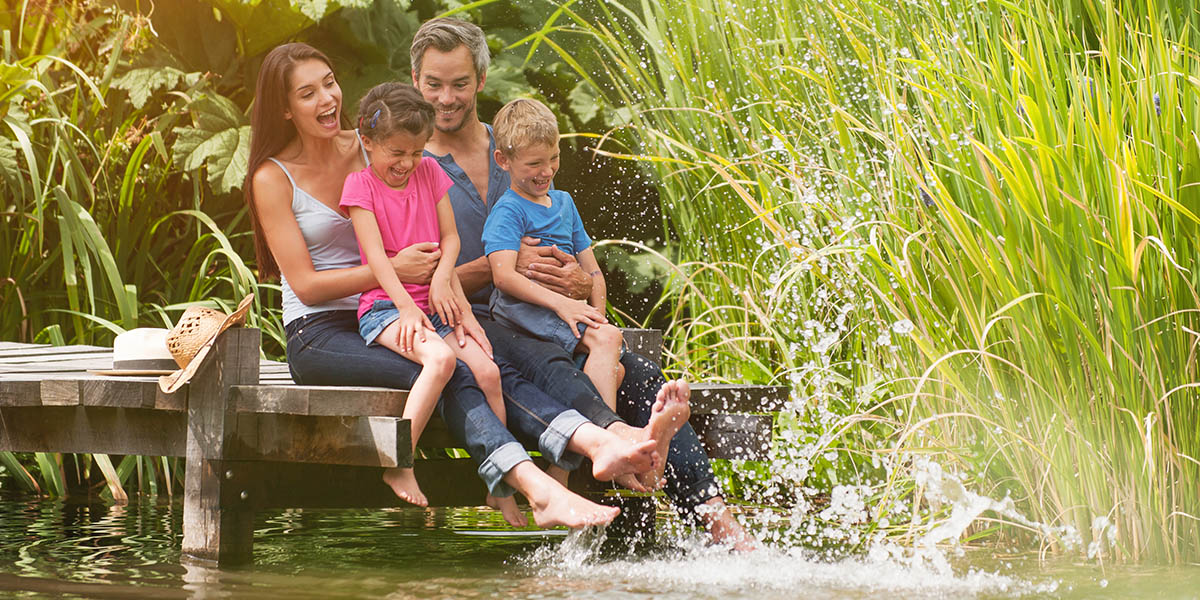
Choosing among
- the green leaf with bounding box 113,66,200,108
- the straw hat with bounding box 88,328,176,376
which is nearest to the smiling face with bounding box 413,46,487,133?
the straw hat with bounding box 88,328,176,376

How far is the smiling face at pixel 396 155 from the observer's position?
3.46 metres

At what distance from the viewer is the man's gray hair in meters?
3.90

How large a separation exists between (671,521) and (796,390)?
0.62 metres

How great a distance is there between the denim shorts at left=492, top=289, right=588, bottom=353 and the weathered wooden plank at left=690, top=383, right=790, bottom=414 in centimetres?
42

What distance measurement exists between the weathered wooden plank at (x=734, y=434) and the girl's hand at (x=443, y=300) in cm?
81

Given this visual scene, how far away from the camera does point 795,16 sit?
475 centimetres

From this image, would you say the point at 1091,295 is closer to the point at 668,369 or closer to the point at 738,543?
the point at 738,543

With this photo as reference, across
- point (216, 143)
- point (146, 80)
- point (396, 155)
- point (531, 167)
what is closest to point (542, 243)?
point (531, 167)

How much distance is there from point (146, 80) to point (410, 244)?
2789 millimetres

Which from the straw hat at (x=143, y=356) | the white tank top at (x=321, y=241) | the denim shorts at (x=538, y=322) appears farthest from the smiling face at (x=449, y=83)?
the straw hat at (x=143, y=356)

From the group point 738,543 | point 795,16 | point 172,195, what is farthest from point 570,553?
point 172,195

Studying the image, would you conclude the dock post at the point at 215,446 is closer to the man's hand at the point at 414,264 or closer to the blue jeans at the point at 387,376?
the blue jeans at the point at 387,376

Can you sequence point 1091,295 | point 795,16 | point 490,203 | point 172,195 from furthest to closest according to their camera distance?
point 172,195, point 795,16, point 490,203, point 1091,295

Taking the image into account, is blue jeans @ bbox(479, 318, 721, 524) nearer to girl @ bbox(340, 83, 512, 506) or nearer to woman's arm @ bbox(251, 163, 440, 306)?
girl @ bbox(340, 83, 512, 506)
